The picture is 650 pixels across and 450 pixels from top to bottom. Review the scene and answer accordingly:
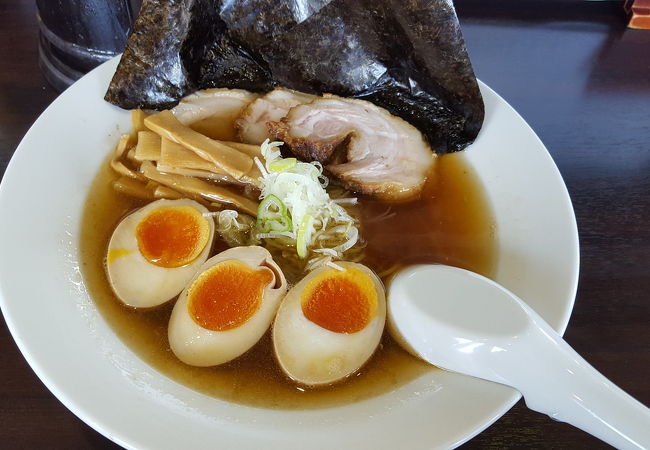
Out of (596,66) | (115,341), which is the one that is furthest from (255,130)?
(596,66)

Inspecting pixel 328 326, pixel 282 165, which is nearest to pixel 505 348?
pixel 328 326

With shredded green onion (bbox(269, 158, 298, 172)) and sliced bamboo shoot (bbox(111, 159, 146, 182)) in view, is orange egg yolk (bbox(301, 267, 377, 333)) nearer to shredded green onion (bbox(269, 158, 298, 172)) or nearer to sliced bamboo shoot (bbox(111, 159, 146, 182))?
shredded green onion (bbox(269, 158, 298, 172))

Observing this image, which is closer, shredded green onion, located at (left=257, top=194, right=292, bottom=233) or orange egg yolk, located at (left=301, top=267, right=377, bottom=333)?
orange egg yolk, located at (left=301, top=267, right=377, bottom=333)

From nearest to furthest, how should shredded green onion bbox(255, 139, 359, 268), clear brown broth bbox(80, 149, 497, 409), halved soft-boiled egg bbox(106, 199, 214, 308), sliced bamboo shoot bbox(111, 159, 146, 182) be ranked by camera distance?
clear brown broth bbox(80, 149, 497, 409) → halved soft-boiled egg bbox(106, 199, 214, 308) → shredded green onion bbox(255, 139, 359, 268) → sliced bamboo shoot bbox(111, 159, 146, 182)

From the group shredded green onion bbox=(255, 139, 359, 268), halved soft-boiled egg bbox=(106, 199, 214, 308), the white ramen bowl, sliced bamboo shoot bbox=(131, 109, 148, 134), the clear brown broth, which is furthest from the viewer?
sliced bamboo shoot bbox=(131, 109, 148, 134)

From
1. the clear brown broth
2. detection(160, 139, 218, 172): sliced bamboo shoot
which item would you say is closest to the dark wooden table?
the clear brown broth

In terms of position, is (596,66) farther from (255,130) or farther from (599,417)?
(599,417)

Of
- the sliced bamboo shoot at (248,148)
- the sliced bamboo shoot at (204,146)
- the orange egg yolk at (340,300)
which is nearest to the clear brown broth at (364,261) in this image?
the orange egg yolk at (340,300)

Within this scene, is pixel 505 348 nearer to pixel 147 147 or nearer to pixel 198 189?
pixel 198 189
